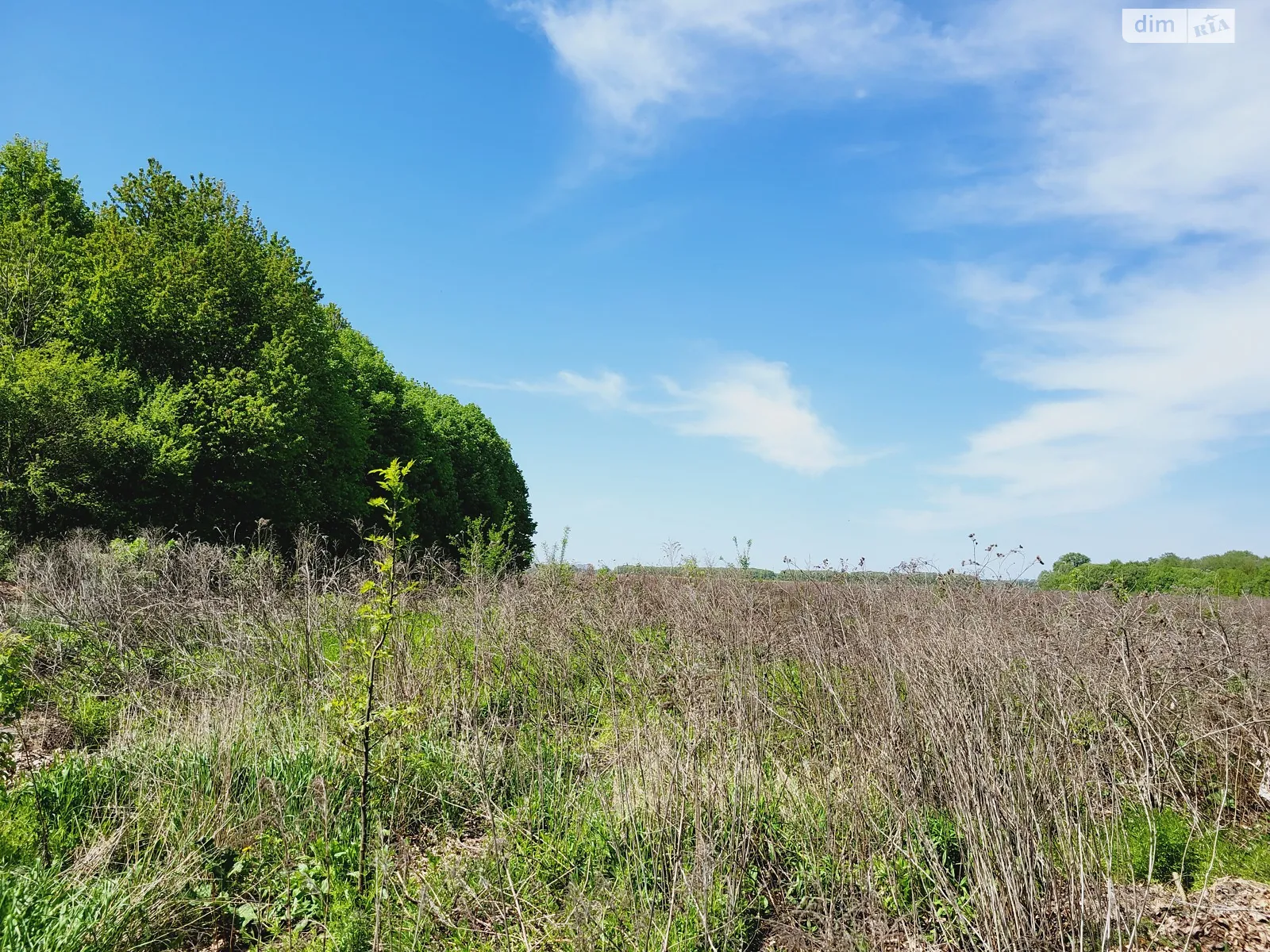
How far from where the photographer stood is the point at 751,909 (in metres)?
3.92

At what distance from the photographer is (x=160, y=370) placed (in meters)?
19.6

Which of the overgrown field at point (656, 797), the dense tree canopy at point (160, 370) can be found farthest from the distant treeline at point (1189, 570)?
the dense tree canopy at point (160, 370)

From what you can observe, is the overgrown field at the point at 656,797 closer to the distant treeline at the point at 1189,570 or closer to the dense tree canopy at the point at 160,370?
the dense tree canopy at the point at 160,370

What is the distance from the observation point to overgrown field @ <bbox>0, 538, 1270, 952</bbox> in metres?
3.46

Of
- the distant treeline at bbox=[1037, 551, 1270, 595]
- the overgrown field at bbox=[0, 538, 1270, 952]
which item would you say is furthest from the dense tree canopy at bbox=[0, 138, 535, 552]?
the distant treeline at bbox=[1037, 551, 1270, 595]

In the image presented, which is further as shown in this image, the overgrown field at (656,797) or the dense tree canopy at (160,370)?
the dense tree canopy at (160,370)

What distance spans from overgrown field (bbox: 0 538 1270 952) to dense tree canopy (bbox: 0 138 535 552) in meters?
11.2

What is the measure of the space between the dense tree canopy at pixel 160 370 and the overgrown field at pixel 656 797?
36.9ft

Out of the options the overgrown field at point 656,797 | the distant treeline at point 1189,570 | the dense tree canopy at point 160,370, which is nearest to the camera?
the overgrown field at point 656,797

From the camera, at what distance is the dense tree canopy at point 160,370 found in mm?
16250

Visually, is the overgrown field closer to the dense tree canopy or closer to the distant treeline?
the dense tree canopy

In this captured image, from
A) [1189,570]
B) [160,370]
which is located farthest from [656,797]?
[1189,570]

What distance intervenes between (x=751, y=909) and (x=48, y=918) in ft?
10.6

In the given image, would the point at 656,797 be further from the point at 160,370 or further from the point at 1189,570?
the point at 1189,570
